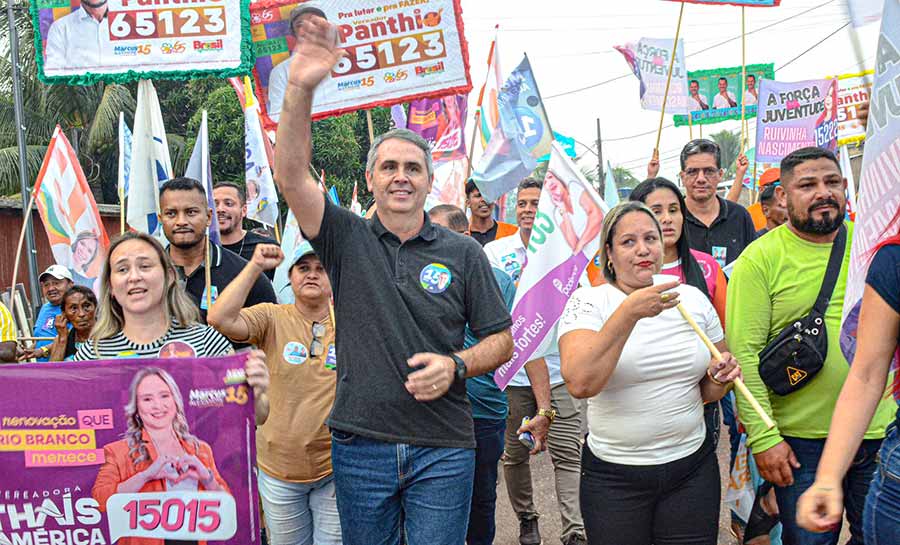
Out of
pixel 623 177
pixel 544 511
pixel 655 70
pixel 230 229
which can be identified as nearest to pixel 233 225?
pixel 230 229

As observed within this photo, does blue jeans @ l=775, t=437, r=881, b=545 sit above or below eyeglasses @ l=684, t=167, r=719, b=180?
below

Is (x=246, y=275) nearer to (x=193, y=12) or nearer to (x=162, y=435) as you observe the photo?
(x=162, y=435)

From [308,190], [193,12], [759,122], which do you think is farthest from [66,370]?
[759,122]

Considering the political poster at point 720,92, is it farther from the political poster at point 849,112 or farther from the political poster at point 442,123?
the political poster at point 442,123

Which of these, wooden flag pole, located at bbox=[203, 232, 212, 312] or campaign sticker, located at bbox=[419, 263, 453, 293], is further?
wooden flag pole, located at bbox=[203, 232, 212, 312]

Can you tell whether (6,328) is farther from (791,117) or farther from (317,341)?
(791,117)

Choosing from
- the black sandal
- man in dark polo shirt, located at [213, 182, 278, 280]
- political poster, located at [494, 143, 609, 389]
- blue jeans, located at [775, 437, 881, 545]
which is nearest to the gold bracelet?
blue jeans, located at [775, 437, 881, 545]

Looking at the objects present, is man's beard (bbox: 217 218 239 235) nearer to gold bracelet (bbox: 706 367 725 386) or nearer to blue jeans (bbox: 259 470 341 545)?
blue jeans (bbox: 259 470 341 545)

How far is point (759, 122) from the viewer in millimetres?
9344

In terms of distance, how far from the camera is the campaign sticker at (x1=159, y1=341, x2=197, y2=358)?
10.6 ft

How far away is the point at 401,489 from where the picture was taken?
9.71 ft

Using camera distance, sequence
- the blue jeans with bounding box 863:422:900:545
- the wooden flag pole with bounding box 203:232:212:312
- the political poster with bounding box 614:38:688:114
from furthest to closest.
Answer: the political poster with bounding box 614:38:688:114 < the wooden flag pole with bounding box 203:232:212:312 < the blue jeans with bounding box 863:422:900:545

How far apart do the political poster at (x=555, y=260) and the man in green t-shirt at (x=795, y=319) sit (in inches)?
36.8

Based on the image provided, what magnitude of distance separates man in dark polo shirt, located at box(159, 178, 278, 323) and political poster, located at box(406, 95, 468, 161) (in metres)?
5.49
